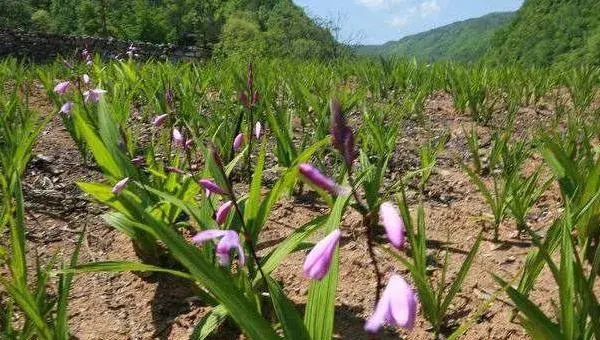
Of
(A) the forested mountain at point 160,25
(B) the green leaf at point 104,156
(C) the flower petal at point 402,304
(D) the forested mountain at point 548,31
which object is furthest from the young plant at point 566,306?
(D) the forested mountain at point 548,31

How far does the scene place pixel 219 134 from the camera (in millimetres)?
2514

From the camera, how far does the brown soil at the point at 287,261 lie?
1506 millimetres

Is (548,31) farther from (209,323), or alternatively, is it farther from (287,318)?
(287,318)

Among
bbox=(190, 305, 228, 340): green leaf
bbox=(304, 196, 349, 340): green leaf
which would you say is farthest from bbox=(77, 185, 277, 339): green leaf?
bbox=(190, 305, 228, 340): green leaf

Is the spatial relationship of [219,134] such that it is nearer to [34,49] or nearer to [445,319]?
[445,319]

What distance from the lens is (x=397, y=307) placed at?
2.10 feet

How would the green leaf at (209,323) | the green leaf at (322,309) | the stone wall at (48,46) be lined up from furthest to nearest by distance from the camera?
the stone wall at (48,46) → the green leaf at (209,323) → the green leaf at (322,309)

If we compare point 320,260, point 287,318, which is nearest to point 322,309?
point 287,318

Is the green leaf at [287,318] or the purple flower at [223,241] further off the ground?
the purple flower at [223,241]

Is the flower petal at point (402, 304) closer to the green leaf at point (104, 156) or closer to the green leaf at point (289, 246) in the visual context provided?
the green leaf at point (289, 246)

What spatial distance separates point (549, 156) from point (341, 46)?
2205cm

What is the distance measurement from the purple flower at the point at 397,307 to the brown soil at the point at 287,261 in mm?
399

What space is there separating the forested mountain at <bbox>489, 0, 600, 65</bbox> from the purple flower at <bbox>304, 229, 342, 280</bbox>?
5198 cm

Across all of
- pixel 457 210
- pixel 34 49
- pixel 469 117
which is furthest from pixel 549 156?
pixel 34 49
